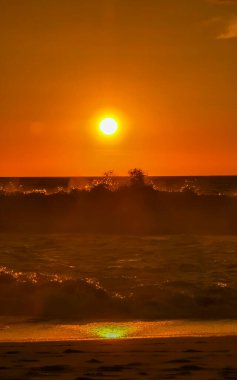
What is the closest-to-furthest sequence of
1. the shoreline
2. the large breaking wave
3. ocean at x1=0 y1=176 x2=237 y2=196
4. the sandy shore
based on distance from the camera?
the sandy shore → the shoreline → the large breaking wave → ocean at x1=0 y1=176 x2=237 y2=196

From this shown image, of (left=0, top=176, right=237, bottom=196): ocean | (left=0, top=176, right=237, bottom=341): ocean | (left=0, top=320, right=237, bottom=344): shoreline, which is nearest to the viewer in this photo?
(left=0, top=320, right=237, bottom=344): shoreline

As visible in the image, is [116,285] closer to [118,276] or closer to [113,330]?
[118,276]

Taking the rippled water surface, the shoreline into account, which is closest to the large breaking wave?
the rippled water surface

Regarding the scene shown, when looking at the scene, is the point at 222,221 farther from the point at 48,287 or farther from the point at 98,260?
the point at 48,287

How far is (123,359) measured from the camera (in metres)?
6.75

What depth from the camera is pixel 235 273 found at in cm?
1414

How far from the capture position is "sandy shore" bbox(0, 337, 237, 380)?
608 cm

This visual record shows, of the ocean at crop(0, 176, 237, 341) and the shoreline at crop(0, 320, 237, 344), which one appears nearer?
the shoreline at crop(0, 320, 237, 344)

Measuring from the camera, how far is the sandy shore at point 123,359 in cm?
608

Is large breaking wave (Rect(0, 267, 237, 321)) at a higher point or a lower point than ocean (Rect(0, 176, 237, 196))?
lower

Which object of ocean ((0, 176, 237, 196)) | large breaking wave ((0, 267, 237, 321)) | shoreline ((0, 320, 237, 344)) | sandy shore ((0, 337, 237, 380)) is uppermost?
ocean ((0, 176, 237, 196))

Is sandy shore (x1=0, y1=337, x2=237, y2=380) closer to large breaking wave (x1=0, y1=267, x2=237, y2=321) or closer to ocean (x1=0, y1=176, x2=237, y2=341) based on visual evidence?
ocean (x1=0, y1=176, x2=237, y2=341)

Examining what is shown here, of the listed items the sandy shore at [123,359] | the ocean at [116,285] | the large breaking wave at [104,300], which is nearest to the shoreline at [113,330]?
the ocean at [116,285]

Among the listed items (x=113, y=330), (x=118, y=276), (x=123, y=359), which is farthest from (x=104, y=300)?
(x=123, y=359)
